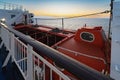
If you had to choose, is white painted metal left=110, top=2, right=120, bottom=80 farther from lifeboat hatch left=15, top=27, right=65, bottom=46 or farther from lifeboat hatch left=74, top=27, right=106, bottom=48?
lifeboat hatch left=15, top=27, right=65, bottom=46

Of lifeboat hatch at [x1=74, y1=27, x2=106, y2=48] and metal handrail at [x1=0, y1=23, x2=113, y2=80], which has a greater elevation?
metal handrail at [x1=0, y1=23, x2=113, y2=80]

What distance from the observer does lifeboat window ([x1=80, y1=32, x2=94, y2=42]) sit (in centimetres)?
326

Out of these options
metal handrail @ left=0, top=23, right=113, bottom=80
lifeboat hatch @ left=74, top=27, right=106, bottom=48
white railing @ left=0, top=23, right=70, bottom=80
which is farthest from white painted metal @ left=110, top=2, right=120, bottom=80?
lifeboat hatch @ left=74, top=27, right=106, bottom=48

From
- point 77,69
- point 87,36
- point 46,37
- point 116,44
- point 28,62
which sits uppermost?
point 116,44

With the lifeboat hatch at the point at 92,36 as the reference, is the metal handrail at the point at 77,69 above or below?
above

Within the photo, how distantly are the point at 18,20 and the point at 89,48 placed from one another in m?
8.16

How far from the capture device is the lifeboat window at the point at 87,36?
10.7 ft

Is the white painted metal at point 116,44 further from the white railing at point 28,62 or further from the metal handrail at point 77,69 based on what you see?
the white railing at point 28,62

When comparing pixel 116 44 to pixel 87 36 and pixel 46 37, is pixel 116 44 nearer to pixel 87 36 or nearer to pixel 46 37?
pixel 87 36

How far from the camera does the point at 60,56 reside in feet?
2.95

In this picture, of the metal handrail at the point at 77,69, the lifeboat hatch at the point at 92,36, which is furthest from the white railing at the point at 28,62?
the lifeboat hatch at the point at 92,36

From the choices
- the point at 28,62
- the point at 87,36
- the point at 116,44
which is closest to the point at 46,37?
the point at 87,36

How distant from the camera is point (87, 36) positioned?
3.33 metres

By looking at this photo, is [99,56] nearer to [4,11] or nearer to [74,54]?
[74,54]
